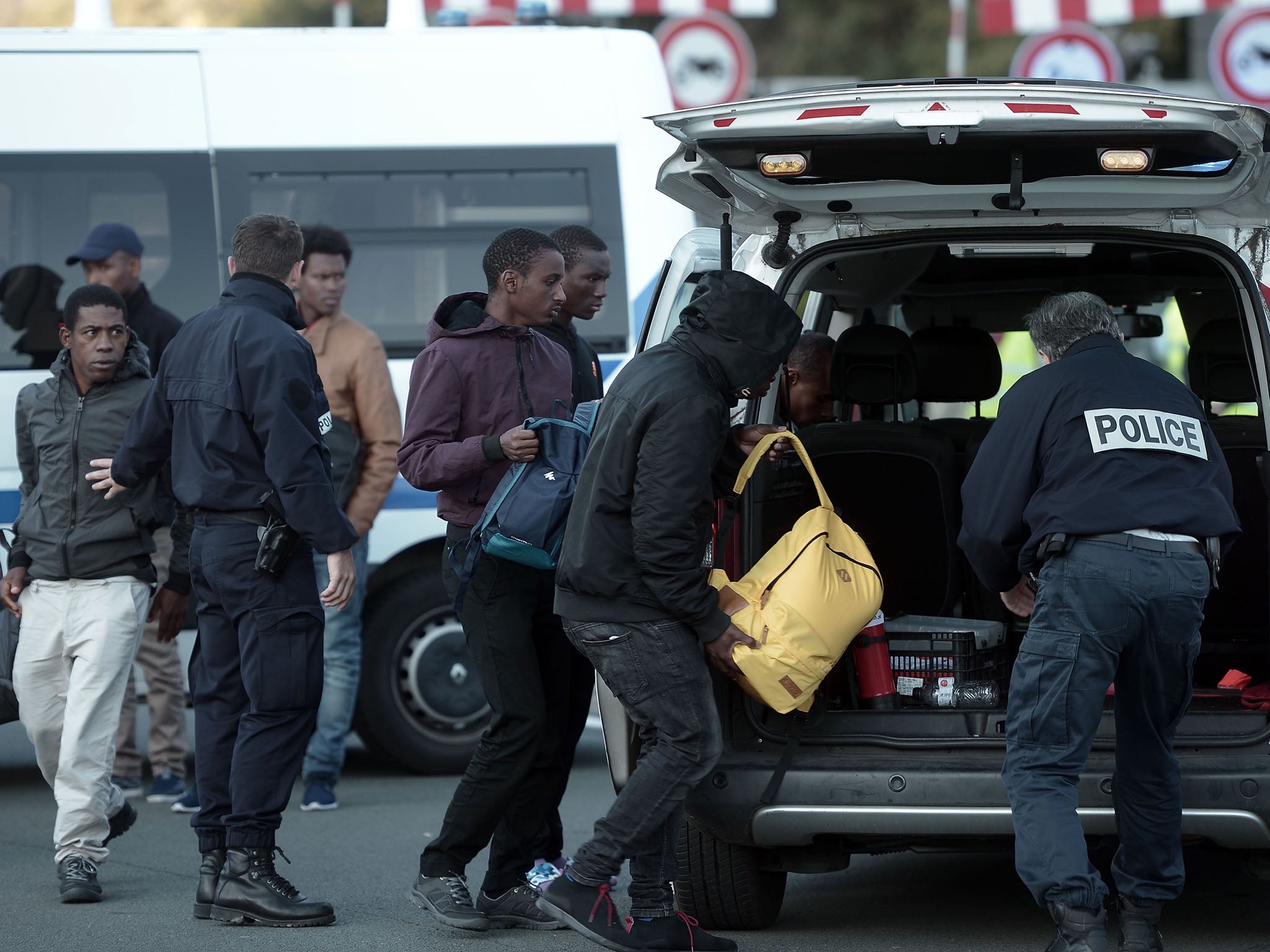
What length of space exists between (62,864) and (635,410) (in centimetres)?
252

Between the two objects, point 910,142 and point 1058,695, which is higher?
point 910,142

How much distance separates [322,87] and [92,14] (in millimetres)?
→ 1235

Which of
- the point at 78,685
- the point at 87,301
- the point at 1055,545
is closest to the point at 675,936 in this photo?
the point at 1055,545

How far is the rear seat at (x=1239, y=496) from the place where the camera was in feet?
19.0

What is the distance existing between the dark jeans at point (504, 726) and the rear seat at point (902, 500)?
107 centimetres

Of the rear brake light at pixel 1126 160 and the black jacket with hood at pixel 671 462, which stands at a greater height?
the rear brake light at pixel 1126 160

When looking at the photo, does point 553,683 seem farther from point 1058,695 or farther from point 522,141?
point 522,141

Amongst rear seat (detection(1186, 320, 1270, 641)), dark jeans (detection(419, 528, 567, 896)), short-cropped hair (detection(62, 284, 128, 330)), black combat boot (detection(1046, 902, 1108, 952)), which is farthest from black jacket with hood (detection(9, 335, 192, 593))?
rear seat (detection(1186, 320, 1270, 641))

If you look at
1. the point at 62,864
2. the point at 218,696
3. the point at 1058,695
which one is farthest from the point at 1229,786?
the point at 62,864

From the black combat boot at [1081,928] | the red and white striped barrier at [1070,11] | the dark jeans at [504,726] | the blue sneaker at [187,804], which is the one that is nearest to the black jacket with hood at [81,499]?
the dark jeans at [504,726]

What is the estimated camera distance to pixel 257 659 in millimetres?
5309

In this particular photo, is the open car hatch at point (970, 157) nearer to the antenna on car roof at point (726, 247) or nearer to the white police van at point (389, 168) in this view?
the antenna on car roof at point (726, 247)

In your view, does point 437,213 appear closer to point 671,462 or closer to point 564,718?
point 564,718

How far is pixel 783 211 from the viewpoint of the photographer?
523 centimetres
